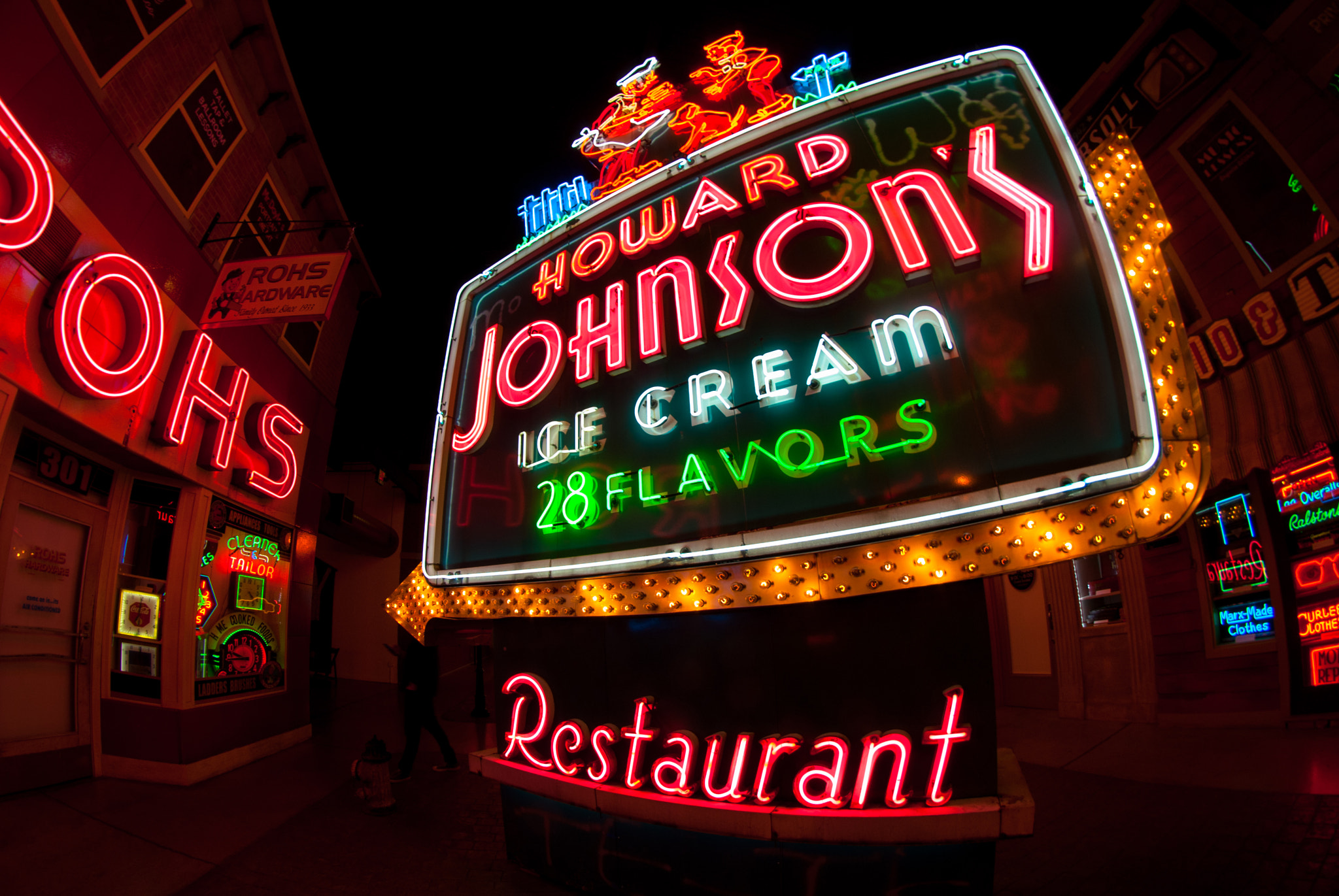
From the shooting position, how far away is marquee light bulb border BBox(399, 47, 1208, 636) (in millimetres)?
2818

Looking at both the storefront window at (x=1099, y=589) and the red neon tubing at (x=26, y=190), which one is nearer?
the red neon tubing at (x=26, y=190)

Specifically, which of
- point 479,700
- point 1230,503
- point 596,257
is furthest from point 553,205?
point 479,700

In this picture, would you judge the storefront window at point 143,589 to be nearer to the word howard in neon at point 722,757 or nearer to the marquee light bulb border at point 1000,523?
the marquee light bulb border at point 1000,523

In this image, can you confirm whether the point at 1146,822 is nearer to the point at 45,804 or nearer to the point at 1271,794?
the point at 1271,794

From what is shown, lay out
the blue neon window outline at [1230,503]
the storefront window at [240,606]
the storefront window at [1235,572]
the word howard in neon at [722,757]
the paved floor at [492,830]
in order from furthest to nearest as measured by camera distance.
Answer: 1. the storefront window at [240,606]
2. the blue neon window outline at [1230,503]
3. the storefront window at [1235,572]
4. the paved floor at [492,830]
5. the word howard in neon at [722,757]

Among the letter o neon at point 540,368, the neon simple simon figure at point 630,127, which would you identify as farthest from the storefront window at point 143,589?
the neon simple simon figure at point 630,127

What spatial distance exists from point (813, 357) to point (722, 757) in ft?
8.91

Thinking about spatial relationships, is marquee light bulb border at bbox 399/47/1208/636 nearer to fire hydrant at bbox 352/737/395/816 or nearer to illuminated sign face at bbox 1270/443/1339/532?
fire hydrant at bbox 352/737/395/816

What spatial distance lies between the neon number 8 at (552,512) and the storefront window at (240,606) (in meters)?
5.40

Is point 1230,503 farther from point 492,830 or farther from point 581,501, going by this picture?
point 492,830

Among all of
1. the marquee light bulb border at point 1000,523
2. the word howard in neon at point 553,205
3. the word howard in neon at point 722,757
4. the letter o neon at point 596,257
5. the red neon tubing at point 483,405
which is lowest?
the word howard in neon at point 722,757

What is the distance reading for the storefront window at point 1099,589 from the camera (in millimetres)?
8086

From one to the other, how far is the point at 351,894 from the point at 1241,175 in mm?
10222

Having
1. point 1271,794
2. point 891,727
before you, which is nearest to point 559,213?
point 891,727
